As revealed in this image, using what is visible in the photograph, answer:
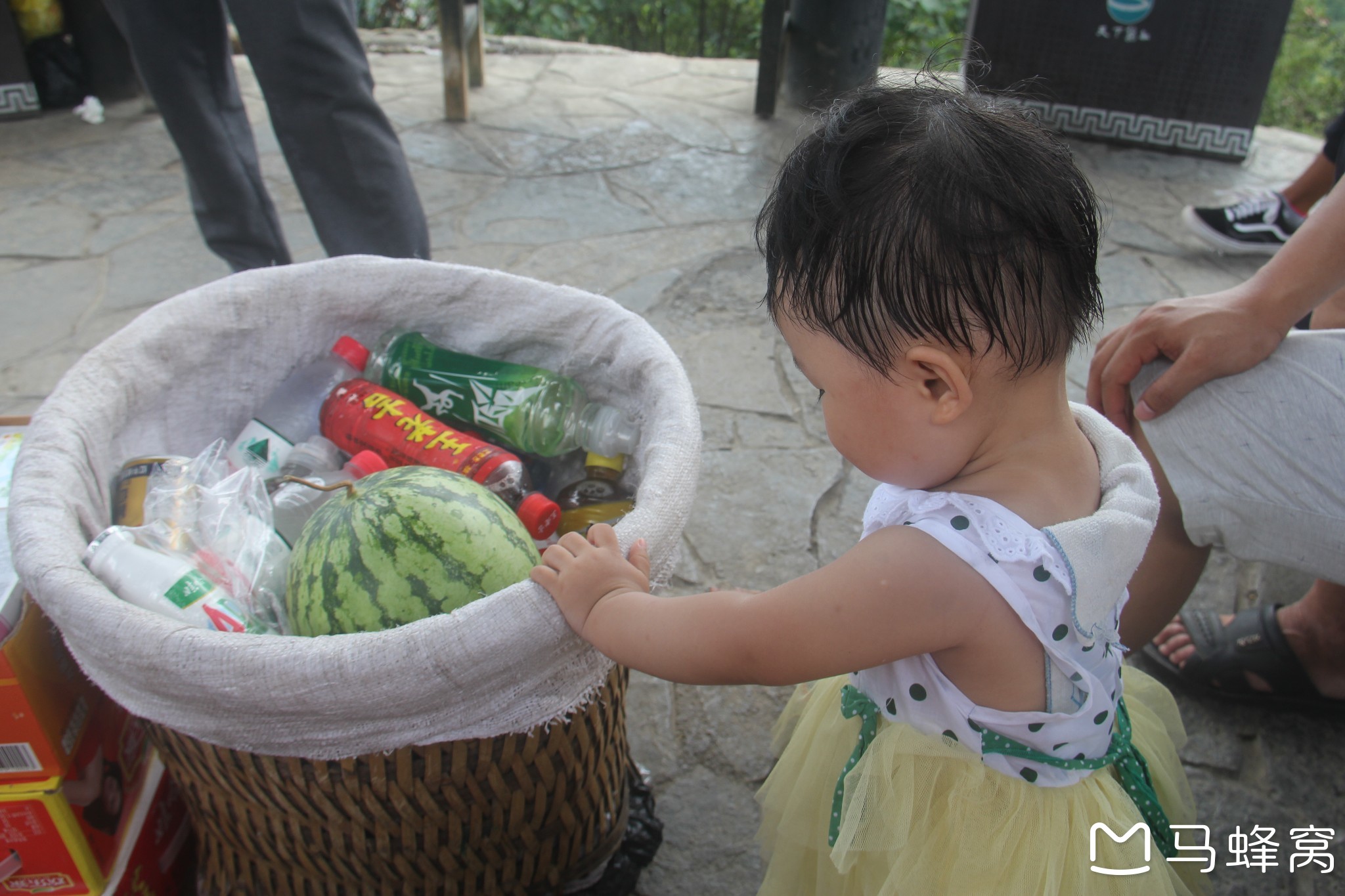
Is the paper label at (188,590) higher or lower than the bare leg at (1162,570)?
higher

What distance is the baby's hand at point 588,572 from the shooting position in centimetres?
103

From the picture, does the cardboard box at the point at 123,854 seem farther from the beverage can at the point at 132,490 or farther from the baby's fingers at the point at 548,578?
the baby's fingers at the point at 548,578

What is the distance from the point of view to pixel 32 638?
1174 mm

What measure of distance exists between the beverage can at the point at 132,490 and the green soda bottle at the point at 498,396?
0.44 meters

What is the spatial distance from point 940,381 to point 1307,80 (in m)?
7.82

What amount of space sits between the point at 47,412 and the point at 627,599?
2.74 ft

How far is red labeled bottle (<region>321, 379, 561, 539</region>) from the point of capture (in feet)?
4.63

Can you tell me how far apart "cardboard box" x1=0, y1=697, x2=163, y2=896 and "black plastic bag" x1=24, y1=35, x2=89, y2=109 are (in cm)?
424

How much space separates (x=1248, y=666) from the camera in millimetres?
1782

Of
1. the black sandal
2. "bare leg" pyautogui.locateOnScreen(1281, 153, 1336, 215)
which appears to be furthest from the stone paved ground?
"bare leg" pyautogui.locateOnScreen(1281, 153, 1336, 215)

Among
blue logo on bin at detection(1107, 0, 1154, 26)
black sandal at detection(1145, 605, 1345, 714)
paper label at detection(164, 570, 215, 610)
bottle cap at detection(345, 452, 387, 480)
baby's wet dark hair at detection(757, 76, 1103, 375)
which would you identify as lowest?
black sandal at detection(1145, 605, 1345, 714)

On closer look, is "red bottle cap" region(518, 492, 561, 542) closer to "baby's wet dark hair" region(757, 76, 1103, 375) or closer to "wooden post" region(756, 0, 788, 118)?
"baby's wet dark hair" region(757, 76, 1103, 375)

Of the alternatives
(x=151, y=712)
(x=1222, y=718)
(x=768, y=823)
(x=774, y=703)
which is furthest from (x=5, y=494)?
(x=1222, y=718)

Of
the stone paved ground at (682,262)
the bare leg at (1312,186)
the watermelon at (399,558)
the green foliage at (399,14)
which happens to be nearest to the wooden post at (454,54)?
the stone paved ground at (682,262)
